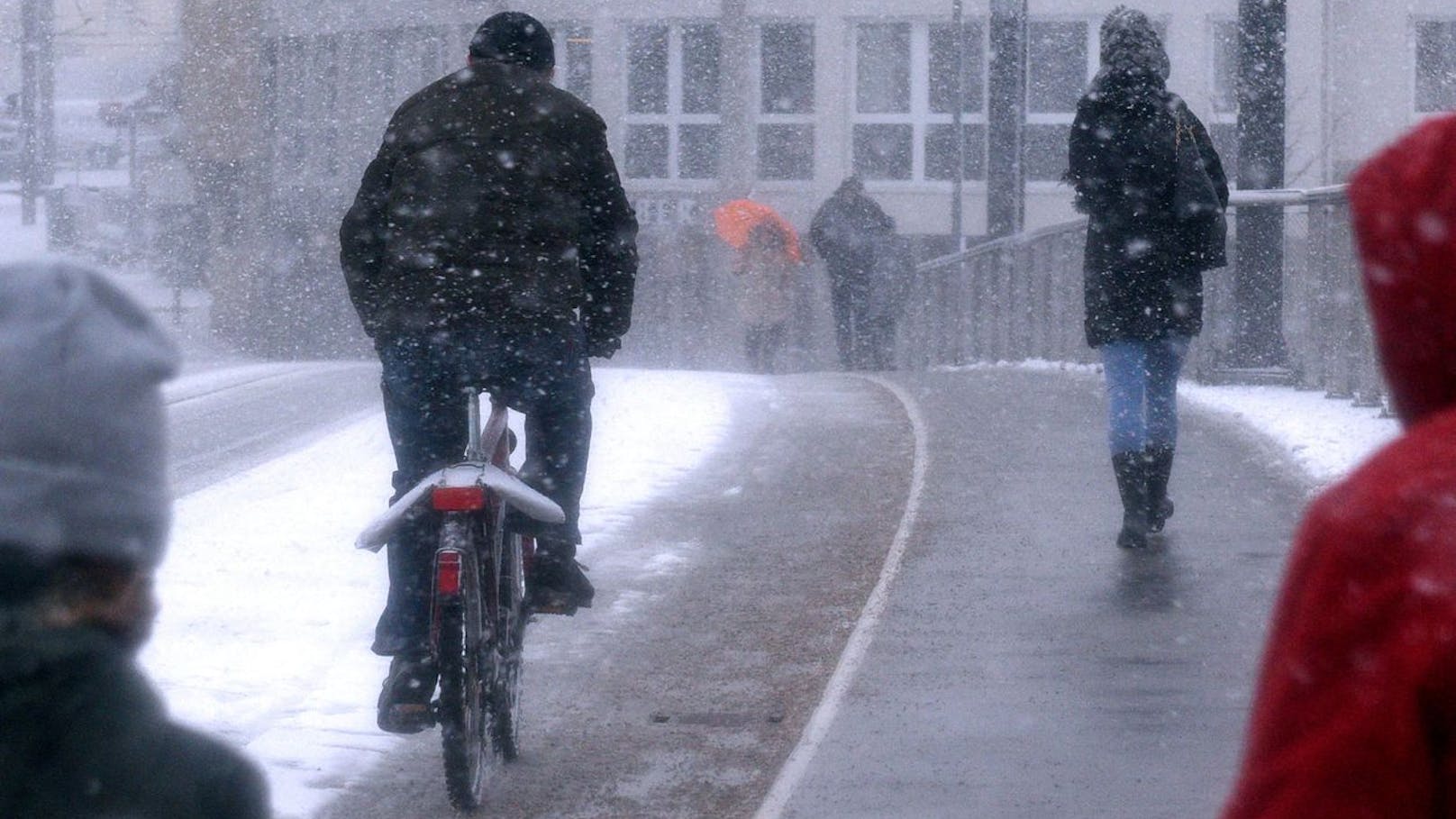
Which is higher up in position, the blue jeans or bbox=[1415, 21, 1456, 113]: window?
bbox=[1415, 21, 1456, 113]: window

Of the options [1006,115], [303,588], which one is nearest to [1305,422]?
[303,588]

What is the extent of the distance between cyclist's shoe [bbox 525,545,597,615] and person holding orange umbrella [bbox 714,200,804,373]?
57.3 feet

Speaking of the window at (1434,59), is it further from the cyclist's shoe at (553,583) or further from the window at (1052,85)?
the cyclist's shoe at (553,583)

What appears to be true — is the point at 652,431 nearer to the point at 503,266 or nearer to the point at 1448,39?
the point at 503,266

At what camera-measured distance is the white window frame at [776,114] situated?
108ft

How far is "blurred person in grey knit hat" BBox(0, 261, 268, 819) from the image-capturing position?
5.74 ft

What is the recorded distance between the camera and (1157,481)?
25.8 feet

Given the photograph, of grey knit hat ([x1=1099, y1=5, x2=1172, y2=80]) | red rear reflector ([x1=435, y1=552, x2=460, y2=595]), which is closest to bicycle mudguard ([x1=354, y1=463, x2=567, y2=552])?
red rear reflector ([x1=435, y1=552, x2=460, y2=595])

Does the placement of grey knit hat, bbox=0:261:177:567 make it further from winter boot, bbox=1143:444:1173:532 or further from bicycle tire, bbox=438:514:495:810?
winter boot, bbox=1143:444:1173:532

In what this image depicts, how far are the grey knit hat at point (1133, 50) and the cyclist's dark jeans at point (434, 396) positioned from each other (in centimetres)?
331

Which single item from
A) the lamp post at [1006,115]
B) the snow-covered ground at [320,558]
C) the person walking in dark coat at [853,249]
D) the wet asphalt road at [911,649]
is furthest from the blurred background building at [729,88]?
the wet asphalt road at [911,649]

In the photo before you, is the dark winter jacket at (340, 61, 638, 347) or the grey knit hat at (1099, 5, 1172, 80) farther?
the grey knit hat at (1099, 5, 1172, 80)

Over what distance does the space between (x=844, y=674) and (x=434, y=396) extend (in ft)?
5.47

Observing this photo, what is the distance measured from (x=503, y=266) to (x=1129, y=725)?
6.47 ft
